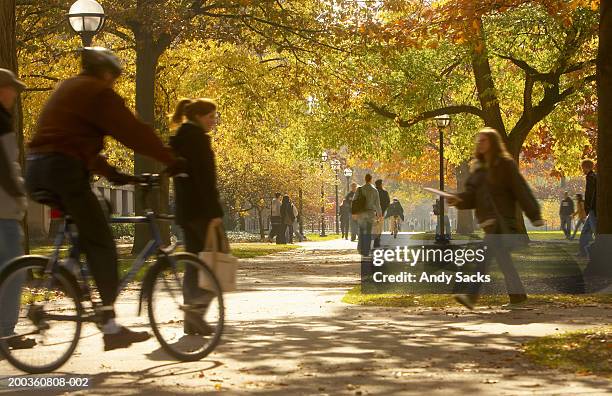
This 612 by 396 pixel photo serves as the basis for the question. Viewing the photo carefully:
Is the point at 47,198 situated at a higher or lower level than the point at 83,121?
lower

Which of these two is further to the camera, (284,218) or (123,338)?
(284,218)

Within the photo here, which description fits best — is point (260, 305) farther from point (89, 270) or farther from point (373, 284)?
point (89, 270)

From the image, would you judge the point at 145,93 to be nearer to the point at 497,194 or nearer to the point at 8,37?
the point at 8,37

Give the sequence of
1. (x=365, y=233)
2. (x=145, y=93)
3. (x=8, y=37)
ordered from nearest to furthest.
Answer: (x=8, y=37)
(x=365, y=233)
(x=145, y=93)

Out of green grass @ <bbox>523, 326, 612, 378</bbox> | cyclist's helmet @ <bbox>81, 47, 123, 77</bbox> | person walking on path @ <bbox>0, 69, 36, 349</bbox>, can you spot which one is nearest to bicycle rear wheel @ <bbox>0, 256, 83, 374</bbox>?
person walking on path @ <bbox>0, 69, 36, 349</bbox>

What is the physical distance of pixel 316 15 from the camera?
26906mm

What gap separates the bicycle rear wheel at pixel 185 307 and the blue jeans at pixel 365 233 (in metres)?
16.1

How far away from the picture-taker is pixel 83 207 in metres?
7.35

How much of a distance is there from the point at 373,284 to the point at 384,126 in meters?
18.9

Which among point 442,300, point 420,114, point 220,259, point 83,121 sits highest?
point 420,114

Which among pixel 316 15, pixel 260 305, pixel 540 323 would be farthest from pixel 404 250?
pixel 540 323

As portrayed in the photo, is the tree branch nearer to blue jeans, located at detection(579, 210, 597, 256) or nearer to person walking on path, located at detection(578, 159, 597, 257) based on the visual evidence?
blue jeans, located at detection(579, 210, 597, 256)

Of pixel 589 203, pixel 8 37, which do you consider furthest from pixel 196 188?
pixel 589 203

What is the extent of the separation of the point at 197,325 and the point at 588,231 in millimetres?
15890
